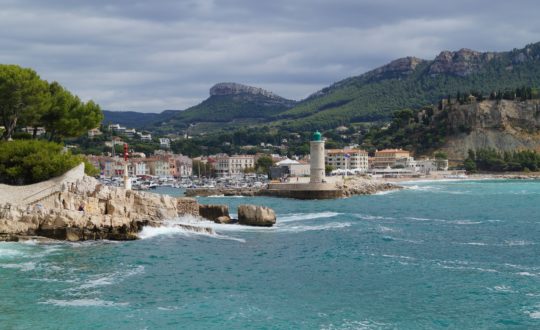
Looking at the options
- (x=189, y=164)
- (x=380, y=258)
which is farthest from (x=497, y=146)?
(x=380, y=258)

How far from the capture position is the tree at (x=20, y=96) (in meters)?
41.5

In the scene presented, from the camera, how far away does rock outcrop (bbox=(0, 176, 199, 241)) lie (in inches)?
1256

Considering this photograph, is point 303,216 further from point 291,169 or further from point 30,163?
point 291,169

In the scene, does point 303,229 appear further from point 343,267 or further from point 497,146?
point 497,146

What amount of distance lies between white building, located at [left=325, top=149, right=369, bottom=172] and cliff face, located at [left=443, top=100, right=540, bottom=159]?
78.4 feet

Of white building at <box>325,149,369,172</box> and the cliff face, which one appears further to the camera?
the cliff face

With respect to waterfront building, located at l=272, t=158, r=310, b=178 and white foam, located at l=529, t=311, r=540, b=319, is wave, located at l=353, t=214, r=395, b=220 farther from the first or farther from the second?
waterfront building, located at l=272, t=158, r=310, b=178

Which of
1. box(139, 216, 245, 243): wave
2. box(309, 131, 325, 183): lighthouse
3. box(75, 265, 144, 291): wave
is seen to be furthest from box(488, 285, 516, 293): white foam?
box(309, 131, 325, 183): lighthouse

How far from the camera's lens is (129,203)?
38188 mm

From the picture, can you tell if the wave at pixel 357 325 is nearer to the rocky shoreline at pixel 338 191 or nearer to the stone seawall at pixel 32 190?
the stone seawall at pixel 32 190

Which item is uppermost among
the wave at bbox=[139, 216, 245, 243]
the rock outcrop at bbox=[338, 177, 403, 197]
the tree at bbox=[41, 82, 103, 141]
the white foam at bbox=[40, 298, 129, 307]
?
the tree at bbox=[41, 82, 103, 141]

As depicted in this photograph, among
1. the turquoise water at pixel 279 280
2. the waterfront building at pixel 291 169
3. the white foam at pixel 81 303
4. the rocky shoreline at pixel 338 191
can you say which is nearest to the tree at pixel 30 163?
the turquoise water at pixel 279 280

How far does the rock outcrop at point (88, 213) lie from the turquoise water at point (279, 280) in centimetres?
135

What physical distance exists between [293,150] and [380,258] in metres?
152
